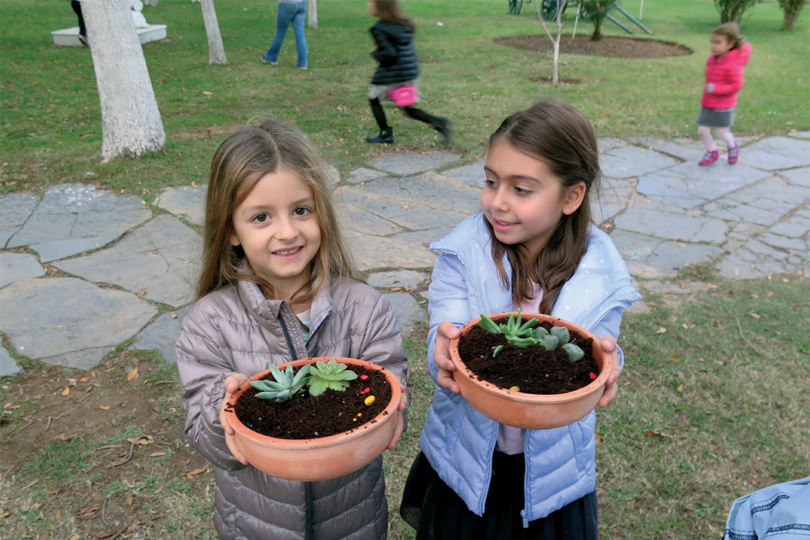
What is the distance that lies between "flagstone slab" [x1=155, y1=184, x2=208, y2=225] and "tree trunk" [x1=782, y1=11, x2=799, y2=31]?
18079 mm

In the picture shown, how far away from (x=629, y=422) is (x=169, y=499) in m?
2.00

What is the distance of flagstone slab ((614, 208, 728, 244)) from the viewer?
4480mm

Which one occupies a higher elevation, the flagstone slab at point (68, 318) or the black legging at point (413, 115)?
the black legging at point (413, 115)

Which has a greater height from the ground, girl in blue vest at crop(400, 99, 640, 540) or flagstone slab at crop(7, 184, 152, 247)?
girl in blue vest at crop(400, 99, 640, 540)

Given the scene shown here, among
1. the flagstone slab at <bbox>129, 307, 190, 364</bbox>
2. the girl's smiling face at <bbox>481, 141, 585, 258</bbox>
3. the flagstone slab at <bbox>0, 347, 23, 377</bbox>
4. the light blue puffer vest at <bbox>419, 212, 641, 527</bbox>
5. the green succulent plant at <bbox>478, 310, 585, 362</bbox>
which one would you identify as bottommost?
the flagstone slab at <bbox>129, 307, 190, 364</bbox>

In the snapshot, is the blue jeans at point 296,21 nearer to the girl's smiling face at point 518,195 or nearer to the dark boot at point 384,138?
the dark boot at point 384,138

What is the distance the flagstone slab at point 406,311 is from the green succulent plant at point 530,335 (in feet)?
6.08

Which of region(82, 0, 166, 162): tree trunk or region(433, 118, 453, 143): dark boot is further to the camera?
region(433, 118, 453, 143): dark boot

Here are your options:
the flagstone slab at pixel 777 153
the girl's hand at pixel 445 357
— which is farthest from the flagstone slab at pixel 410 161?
the girl's hand at pixel 445 357

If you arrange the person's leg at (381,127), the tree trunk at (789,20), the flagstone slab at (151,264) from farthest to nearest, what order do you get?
the tree trunk at (789,20)
the person's leg at (381,127)
the flagstone slab at (151,264)

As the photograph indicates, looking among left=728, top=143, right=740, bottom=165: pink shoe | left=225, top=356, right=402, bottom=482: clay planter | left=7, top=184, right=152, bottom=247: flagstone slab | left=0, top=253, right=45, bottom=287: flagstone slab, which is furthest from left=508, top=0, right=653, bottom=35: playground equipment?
left=225, top=356, right=402, bottom=482: clay planter

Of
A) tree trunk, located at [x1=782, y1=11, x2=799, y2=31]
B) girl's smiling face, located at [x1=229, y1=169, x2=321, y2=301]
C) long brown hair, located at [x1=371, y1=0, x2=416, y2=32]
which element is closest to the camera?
girl's smiling face, located at [x1=229, y1=169, x2=321, y2=301]

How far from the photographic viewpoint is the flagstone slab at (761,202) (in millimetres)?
4835

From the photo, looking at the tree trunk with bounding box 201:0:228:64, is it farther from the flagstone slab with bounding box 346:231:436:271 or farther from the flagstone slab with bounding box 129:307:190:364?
the flagstone slab with bounding box 129:307:190:364
